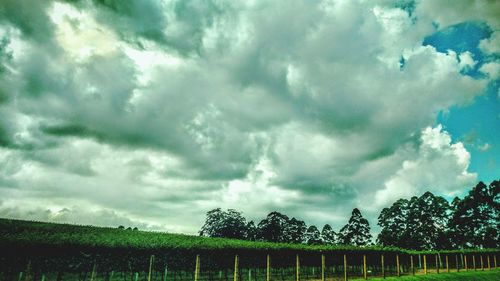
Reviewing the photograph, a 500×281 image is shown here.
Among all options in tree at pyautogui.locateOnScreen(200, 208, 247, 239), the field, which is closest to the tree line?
tree at pyautogui.locateOnScreen(200, 208, 247, 239)

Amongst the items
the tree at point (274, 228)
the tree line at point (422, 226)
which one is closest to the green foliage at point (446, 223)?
the tree line at point (422, 226)

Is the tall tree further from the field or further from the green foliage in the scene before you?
the field

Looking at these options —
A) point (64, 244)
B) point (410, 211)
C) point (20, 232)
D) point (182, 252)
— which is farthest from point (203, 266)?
point (410, 211)

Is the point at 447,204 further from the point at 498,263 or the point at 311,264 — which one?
the point at 311,264

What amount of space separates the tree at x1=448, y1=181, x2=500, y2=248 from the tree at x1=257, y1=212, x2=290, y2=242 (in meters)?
50.1

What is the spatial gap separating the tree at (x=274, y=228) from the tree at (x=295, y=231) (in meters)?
0.94

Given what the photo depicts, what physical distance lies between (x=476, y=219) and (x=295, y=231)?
54073 mm

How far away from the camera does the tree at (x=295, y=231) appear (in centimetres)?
11693

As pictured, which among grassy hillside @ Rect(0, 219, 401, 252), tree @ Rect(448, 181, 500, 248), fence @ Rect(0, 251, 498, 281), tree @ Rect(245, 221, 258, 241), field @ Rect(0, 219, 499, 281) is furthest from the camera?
tree @ Rect(245, 221, 258, 241)

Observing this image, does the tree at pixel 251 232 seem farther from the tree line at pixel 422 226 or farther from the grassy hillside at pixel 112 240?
the grassy hillside at pixel 112 240

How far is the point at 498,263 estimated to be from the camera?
51438 mm

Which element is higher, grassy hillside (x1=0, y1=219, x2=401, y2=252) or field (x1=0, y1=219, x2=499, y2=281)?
grassy hillside (x1=0, y1=219, x2=401, y2=252)

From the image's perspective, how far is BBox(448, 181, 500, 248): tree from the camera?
78.8 metres

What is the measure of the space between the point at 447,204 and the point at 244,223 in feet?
188
